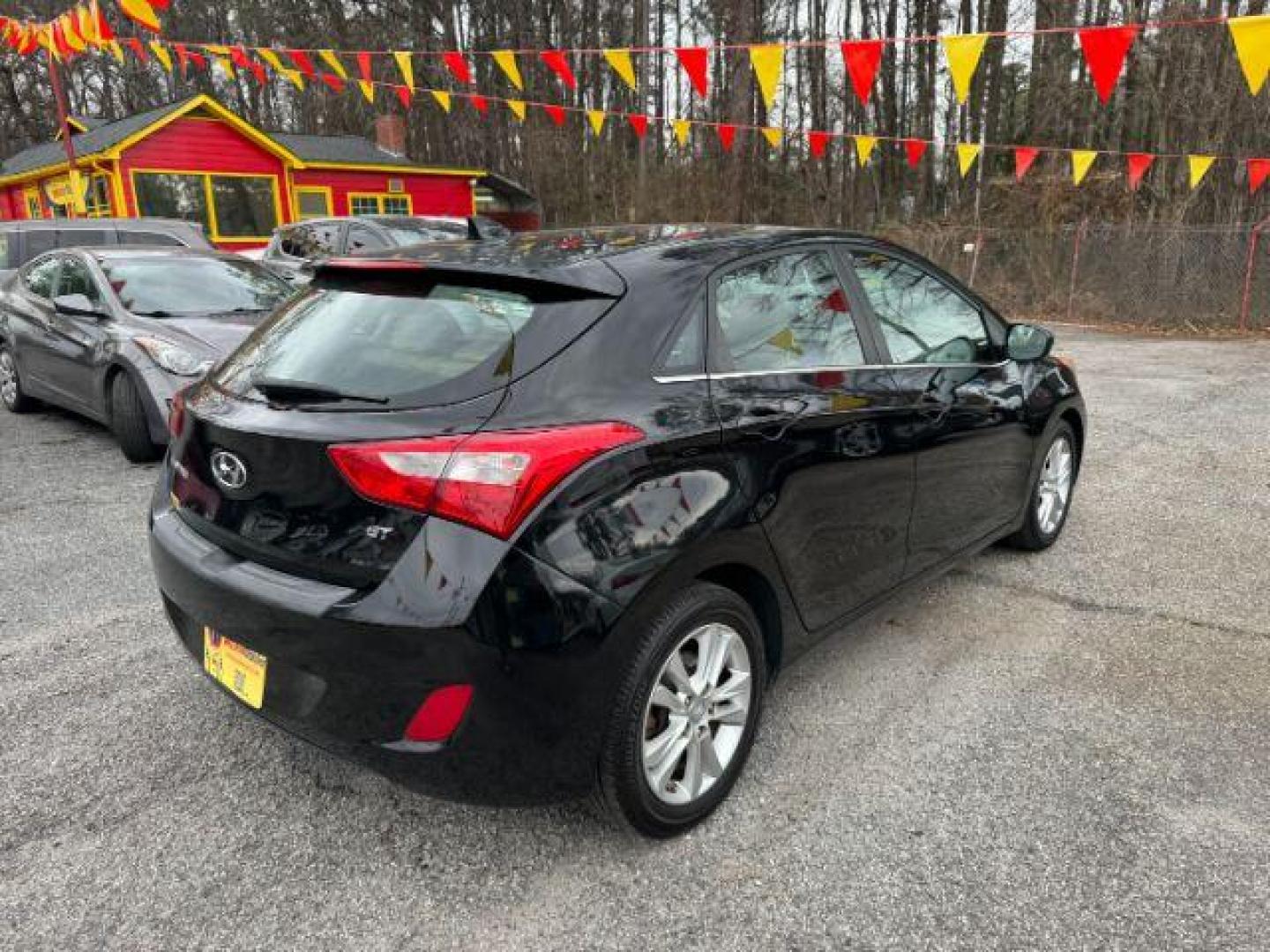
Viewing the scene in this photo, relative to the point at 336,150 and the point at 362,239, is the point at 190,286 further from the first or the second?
the point at 336,150

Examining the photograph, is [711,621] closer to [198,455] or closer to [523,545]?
[523,545]

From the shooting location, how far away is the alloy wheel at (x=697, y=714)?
89.8 inches

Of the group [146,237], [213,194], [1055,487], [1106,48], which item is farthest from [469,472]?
[213,194]

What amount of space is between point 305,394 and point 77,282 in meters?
5.75

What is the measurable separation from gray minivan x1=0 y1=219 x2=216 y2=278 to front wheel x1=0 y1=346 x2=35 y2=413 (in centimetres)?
300

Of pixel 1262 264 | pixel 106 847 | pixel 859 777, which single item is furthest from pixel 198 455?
pixel 1262 264

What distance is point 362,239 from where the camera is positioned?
1161 cm

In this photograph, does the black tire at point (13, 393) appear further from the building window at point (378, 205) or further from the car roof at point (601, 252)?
the building window at point (378, 205)

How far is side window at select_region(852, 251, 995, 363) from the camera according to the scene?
3145mm

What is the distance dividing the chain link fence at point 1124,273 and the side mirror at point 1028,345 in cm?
1270

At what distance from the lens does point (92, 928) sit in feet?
6.77

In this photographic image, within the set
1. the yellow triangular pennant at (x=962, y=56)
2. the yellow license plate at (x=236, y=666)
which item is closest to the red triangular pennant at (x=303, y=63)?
the yellow triangular pennant at (x=962, y=56)

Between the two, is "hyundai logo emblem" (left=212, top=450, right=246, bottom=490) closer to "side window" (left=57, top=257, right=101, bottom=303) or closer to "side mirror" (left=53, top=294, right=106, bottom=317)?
"side mirror" (left=53, top=294, right=106, bottom=317)

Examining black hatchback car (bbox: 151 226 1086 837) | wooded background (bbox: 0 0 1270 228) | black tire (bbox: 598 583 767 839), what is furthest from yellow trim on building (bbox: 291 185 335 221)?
black tire (bbox: 598 583 767 839)
